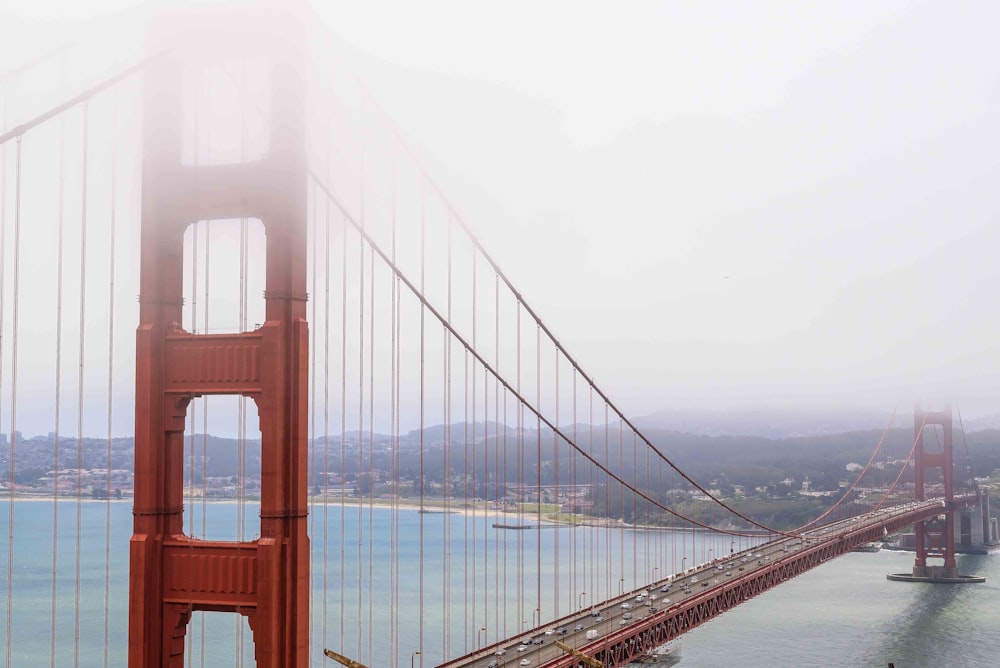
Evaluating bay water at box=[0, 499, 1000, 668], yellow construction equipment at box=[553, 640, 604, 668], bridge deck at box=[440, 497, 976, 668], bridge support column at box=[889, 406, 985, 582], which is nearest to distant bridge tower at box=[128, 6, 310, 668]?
bridge deck at box=[440, 497, 976, 668]

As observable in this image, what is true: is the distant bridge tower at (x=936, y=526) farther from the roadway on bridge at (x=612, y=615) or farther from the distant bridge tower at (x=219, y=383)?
the distant bridge tower at (x=219, y=383)

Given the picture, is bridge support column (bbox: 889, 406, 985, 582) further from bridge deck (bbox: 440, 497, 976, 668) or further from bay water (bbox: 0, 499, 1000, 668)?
bridge deck (bbox: 440, 497, 976, 668)

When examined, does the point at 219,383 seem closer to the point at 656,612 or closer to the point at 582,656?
the point at 582,656

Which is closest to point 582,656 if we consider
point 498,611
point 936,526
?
point 498,611

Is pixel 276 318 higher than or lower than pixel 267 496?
higher

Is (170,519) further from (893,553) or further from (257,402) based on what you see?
(893,553)

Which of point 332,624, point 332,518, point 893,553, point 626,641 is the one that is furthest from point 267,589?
point 332,518

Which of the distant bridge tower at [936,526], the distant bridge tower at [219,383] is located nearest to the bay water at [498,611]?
the distant bridge tower at [936,526]
